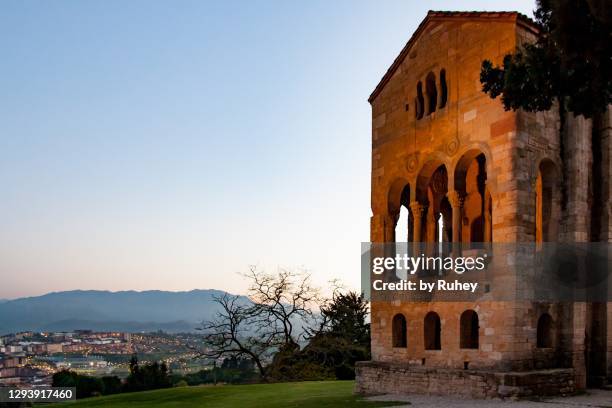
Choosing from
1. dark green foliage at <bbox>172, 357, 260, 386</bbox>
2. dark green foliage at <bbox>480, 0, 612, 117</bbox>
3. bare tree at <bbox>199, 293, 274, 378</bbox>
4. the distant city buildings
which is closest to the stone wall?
dark green foliage at <bbox>480, 0, 612, 117</bbox>

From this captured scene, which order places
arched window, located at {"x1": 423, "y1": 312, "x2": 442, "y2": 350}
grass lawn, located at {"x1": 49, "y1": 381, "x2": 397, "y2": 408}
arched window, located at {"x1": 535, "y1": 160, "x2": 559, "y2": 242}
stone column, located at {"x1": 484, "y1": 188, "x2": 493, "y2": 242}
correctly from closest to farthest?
arched window, located at {"x1": 535, "y1": 160, "x2": 559, "y2": 242} → grass lawn, located at {"x1": 49, "y1": 381, "x2": 397, "y2": 408} → arched window, located at {"x1": 423, "y1": 312, "x2": 442, "y2": 350} → stone column, located at {"x1": 484, "y1": 188, "x2": 493, "y2": 242}

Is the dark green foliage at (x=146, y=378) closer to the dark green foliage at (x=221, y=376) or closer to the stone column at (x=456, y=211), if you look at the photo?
the dark green foliage at (x=221, y=376)

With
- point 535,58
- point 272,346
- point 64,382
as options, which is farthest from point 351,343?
point 535,58

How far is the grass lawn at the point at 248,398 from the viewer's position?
19000mm

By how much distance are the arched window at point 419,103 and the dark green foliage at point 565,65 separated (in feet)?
27.5

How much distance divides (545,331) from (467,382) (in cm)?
299

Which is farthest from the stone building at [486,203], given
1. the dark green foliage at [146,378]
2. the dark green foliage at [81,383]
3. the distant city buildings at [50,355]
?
the distant city buildings at [50,355]

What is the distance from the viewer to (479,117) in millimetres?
18797

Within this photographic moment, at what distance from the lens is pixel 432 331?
20.4 metres

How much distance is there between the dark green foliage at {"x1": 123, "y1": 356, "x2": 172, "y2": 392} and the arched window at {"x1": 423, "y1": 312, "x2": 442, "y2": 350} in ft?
94.8

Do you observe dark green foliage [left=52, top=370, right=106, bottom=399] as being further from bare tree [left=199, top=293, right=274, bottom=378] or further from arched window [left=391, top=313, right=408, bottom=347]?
arched window [left=391, top=313, right=408, bottom=347]

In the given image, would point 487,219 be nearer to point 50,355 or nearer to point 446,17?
point 446,17

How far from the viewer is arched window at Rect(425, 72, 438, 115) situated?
853 inches

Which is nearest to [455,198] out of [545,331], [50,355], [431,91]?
[431,91]
